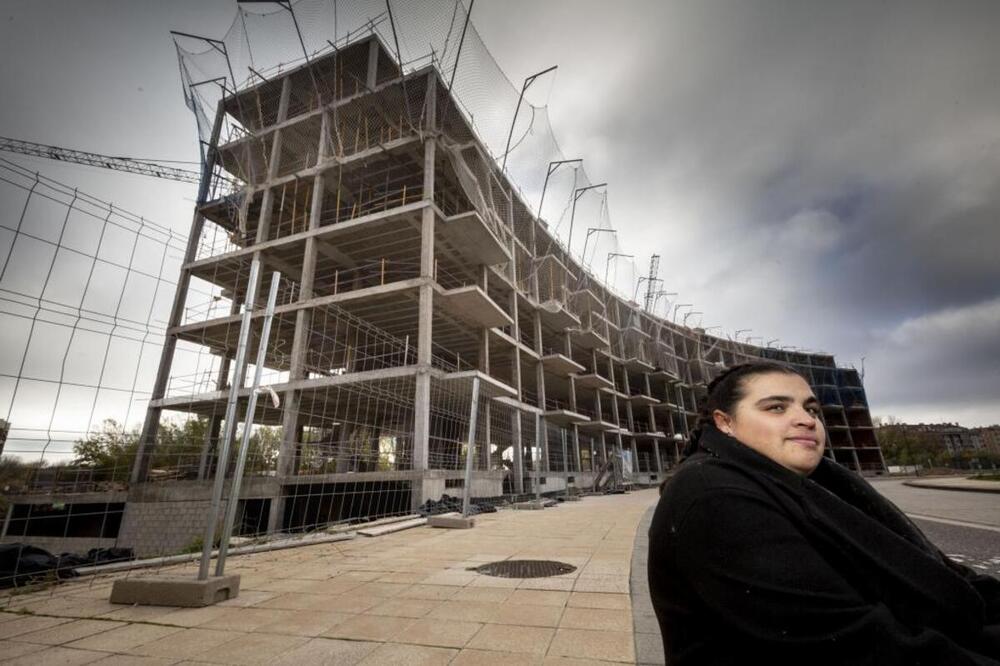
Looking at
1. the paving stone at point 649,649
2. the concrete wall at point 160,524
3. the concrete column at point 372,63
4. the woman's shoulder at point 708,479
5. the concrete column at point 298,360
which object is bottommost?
the concrete wall at point 160,524

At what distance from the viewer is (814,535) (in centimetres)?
102

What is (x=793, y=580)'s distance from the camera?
0.91 metres

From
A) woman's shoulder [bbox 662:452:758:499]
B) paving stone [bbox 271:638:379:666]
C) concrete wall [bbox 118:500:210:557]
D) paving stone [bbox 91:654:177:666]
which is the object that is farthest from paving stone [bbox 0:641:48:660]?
concrete wall [bbox 118:500:210:557]

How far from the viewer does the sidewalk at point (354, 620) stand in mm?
2174

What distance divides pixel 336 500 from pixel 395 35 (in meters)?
15.0

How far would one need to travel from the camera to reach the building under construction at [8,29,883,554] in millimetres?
13195

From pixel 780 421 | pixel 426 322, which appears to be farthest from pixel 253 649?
pixel 426 322

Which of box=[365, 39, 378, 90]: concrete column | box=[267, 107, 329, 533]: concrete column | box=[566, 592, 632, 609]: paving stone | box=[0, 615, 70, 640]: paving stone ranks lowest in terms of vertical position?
box=[0, 615, 70, 640]: paving stone

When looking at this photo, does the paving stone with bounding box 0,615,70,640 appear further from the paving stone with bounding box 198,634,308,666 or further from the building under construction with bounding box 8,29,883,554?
the building under construction with bounding box 8,29,883,554

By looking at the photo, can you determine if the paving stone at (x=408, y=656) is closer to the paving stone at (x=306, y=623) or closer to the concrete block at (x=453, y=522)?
the paving stone at (x=306, y=623)

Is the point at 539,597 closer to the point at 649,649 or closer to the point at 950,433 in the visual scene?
the point at 649,649

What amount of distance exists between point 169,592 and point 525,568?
282 centimetres

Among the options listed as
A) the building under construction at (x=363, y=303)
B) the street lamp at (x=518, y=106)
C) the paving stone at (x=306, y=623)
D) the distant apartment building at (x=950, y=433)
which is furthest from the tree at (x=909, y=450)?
the paving stone at (x=306, y=623)

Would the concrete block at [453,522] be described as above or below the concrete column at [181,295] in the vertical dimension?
below
